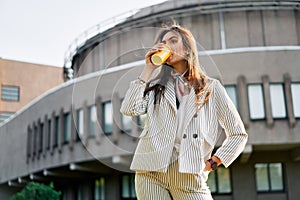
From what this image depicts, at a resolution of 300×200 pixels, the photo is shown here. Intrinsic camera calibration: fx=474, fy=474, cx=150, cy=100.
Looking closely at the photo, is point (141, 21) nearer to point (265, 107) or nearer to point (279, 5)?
point (279, 5)

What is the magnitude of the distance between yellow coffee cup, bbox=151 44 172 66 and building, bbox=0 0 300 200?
1053 centimetres

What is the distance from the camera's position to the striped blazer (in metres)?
2.26

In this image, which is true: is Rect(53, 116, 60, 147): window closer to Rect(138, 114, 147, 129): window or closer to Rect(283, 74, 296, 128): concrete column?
Rect(283, 74, 296, 128): concrete column

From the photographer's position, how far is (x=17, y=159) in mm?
28531

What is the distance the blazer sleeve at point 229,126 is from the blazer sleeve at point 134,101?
15.0 inches

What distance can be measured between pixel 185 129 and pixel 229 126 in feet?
0.90

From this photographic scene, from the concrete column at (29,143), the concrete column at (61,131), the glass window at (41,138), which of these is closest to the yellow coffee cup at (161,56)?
the concrete column at (61,131)

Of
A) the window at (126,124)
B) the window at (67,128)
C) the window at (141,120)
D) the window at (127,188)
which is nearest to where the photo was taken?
the window at (141,120)

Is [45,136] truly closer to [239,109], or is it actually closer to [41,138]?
[41,138]

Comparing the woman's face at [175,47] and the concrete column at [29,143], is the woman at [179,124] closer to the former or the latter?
the woman's face at [175,47]

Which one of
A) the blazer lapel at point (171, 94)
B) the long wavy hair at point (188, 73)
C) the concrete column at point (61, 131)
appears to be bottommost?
the blazer lapel at point (171, 94)

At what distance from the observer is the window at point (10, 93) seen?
4553cm

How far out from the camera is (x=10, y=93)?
4578cm

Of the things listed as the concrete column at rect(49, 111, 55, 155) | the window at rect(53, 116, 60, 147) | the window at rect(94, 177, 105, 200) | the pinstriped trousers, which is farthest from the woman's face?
the window at rect(94, 177, 105, 200)
